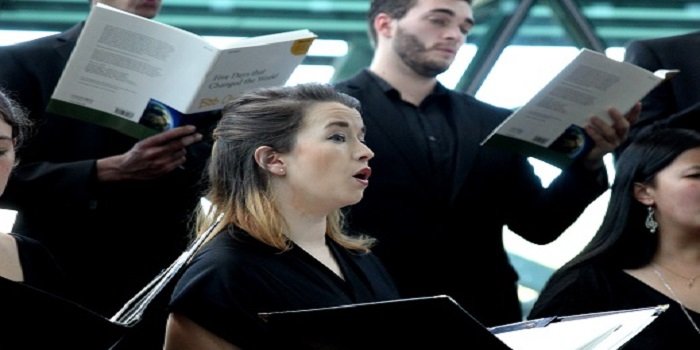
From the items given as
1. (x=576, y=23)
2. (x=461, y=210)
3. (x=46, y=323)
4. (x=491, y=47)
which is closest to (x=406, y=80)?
(x=461, y=210)

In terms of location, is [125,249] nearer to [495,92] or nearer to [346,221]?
[346,221]

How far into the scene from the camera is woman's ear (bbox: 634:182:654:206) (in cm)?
443

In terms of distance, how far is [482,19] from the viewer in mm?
7582

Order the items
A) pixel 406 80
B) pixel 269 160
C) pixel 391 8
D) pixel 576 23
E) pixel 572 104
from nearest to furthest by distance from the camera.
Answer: pixel 269 160 → pixel 572 104 → pixel 406 80 → pixel 391 8 → pixel 576 23

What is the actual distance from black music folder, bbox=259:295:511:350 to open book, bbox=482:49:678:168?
1.23 m

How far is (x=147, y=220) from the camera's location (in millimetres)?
4211

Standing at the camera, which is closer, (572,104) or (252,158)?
(252,158)

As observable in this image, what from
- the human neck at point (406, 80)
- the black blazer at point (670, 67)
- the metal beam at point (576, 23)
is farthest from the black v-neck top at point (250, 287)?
the metal beam at point (576, 23)

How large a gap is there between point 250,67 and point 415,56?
770 mm

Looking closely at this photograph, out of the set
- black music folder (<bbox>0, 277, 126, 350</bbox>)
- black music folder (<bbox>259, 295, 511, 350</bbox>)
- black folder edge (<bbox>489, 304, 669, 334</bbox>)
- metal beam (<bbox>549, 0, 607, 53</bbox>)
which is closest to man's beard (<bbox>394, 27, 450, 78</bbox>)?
black folder edge (<bbox>489, 304, 669, 334</bbox>)

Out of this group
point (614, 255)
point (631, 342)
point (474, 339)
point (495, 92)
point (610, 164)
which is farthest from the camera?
point (495, 92)

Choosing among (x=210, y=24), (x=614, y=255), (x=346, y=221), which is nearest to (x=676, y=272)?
(x=614, y=255)

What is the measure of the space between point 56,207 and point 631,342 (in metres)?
1.36

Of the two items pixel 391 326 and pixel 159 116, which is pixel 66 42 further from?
pixel 391 326
